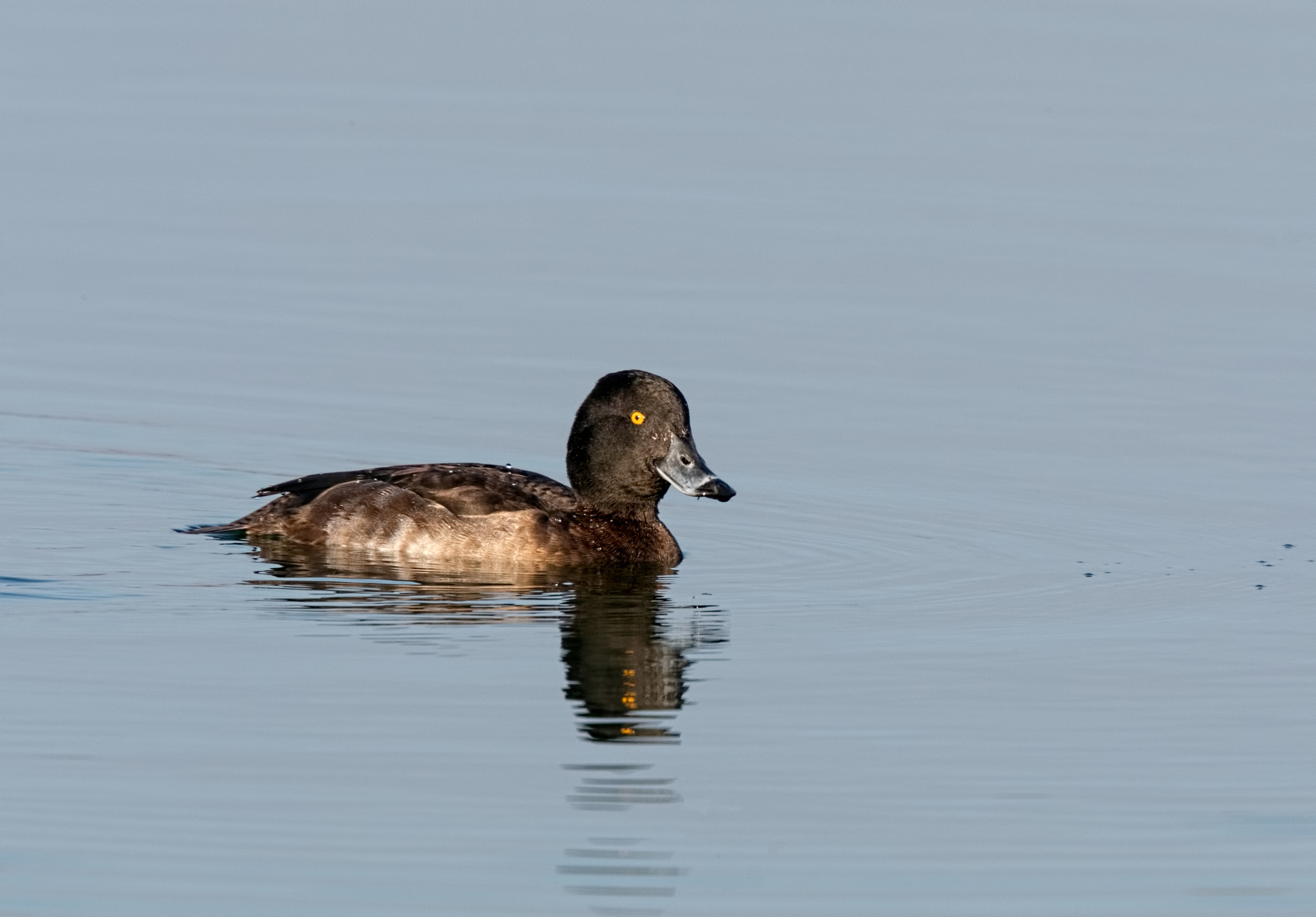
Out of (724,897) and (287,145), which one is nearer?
(724,897)

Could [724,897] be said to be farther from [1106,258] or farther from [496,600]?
[1106,258]

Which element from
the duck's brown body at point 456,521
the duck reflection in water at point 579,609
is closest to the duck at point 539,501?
the duck's brown body at point 456,521

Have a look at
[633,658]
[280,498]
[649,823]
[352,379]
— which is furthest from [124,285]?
[649,823]

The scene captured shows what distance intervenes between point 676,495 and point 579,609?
11.9 ft

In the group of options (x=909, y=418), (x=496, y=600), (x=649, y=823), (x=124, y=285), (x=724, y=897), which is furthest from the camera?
(x=124, y=285)

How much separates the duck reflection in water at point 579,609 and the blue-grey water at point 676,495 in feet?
0.15

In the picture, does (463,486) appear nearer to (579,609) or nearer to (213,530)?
(579,609)

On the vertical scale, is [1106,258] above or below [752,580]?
above

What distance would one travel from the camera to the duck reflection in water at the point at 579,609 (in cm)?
1016

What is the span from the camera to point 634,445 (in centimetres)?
1329

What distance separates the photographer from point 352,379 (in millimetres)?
16219

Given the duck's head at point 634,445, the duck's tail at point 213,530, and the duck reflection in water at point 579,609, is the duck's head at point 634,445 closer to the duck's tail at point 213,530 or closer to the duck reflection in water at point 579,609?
the duck reflection in water at point 579,609

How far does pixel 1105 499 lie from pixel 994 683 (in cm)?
390

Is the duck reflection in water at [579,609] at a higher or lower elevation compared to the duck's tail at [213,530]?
lower
